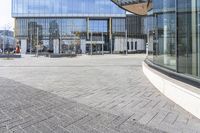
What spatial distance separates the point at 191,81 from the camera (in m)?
9.10

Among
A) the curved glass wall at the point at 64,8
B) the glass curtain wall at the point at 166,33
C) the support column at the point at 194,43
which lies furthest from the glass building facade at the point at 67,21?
the support column at the point at 194,43

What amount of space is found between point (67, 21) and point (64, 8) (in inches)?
162

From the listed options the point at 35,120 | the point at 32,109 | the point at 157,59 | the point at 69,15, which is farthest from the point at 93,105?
the point at 69,15

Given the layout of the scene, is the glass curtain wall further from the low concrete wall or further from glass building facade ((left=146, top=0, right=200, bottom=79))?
the low concrete wall

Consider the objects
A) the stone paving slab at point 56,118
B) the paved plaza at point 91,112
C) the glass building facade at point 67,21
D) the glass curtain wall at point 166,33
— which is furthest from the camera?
the glass building facade at point 67,21

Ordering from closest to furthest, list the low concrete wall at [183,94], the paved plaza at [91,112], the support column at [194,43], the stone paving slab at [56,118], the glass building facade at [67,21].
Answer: the stone paving slab at [56,118] → the paved plaza at [91,112] → the low concrete wall at [183,94] → the support column at [194,43] → the glass building facade at [67,21]

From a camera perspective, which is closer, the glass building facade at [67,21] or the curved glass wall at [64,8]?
the curved glass wall at [64,8]

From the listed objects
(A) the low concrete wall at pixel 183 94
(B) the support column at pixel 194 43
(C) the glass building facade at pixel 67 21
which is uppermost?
(C) the glass building facade at pixel 67 21

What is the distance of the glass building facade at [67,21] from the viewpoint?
4151 inches

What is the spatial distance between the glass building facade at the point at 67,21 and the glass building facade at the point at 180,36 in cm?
9042

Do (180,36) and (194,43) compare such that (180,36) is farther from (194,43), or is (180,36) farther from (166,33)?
(166,33)

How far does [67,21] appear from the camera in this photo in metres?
107

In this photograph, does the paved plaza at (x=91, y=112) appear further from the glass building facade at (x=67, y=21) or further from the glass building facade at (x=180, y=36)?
the glass building facade at (x=67, y=21)

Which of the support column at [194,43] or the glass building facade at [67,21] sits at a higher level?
the glass building facade at [67,21]
